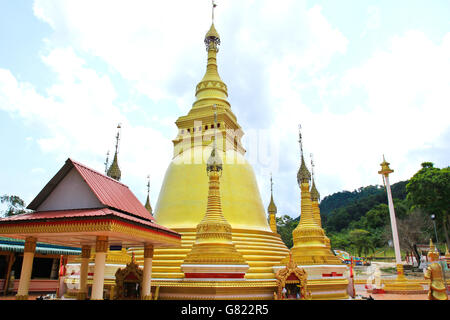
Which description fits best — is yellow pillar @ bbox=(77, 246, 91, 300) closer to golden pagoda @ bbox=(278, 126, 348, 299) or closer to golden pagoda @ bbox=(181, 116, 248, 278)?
golden pagoda @ bbox=(181, 116, 248, 278)

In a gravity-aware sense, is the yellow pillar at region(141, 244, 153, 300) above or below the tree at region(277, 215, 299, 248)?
below

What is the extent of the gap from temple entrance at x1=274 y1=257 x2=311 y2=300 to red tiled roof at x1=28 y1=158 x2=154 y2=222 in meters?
7.73

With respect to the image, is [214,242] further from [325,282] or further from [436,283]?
[436,283]

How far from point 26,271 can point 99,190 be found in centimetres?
413

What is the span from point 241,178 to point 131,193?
10716 millimetres

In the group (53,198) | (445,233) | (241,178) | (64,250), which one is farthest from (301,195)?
(445,233)

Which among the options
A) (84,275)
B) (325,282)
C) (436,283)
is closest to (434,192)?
(325,282)

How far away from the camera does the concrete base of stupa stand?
16.3 m

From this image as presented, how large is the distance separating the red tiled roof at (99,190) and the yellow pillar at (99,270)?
→ 122 cm

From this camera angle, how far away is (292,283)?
51.9ft

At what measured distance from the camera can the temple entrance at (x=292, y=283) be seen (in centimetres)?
1525

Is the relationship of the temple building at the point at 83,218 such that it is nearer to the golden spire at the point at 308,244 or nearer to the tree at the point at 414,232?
the golden spire at the point at 308,244

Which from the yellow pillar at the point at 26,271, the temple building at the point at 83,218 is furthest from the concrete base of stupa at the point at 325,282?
the yellow pillar at the point at 26,271

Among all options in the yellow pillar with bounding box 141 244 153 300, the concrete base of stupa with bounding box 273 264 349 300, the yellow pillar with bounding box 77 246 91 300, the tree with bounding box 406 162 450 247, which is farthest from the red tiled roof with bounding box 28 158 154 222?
the tree with bounding box 406 162 450 247
